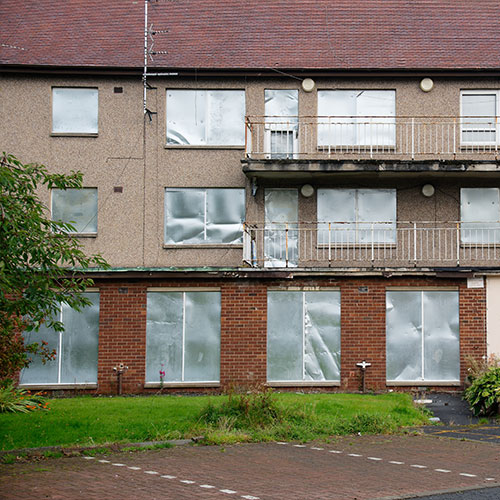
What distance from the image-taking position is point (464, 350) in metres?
19.6

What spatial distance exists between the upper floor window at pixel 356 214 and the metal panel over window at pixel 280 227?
2.32ft

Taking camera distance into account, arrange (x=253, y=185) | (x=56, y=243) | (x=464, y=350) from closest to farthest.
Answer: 1. (x=56, y=243)
2. (x=464, y=350)
3. (x=253, y=185)

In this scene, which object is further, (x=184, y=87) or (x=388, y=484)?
(x=184, y=87)

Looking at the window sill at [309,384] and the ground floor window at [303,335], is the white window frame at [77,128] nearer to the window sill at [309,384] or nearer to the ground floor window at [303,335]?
the ground floor window at [303,335]

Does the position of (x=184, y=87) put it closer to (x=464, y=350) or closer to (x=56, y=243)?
(x=464, y=350)

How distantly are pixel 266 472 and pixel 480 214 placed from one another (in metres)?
13.4

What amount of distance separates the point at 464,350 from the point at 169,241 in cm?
818

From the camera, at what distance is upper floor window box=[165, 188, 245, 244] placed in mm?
21391

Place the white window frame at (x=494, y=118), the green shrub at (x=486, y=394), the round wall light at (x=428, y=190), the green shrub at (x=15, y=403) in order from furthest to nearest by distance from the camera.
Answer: the white window frame at (x=494, y=118), the round wall light at (x=428, y=190), the green shrub at (x=486, y=394), the green shrub at (x=15, y=403)

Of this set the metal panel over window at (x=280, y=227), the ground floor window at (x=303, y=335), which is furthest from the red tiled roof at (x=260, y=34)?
the ground floor window at (x=303, y=335)

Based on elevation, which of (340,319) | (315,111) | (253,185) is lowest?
(340,319)

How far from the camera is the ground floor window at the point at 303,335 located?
19.6 meters

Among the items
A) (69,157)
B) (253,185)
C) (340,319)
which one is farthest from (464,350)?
(69,157)

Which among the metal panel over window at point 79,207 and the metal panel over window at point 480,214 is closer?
the metal panel over window at point 480,214
